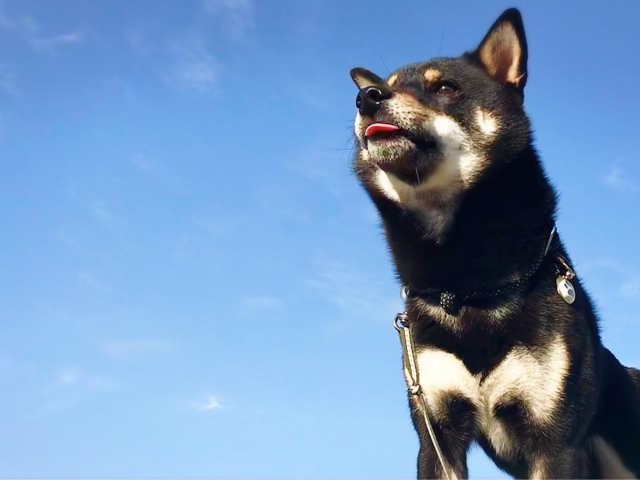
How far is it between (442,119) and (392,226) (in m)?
0.99

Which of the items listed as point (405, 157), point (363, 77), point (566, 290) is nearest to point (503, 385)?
point (566, 290)

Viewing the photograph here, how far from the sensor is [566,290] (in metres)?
4.93

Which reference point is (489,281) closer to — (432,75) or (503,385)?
(503,385)

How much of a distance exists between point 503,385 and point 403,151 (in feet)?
6.26

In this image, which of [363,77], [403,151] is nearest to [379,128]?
[403,151]

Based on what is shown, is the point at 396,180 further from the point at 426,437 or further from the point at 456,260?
the point at 426,437

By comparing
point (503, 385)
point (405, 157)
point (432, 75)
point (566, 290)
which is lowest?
point (503, 385)

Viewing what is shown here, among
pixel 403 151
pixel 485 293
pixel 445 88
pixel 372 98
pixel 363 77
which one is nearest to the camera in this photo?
pixel 485 293

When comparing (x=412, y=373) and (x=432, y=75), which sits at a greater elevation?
(x=432, y=75)

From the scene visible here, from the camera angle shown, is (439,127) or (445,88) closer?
(439,127)

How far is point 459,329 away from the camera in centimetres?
502

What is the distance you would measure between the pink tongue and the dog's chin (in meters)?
0.06

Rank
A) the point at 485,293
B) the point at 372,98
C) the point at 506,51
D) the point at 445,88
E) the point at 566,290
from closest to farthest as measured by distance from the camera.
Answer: the point at 566,290, the point at 485,293, the point at 372,98, the point at 445,88, the point at 506,51

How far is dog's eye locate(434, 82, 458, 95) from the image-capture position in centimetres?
545
